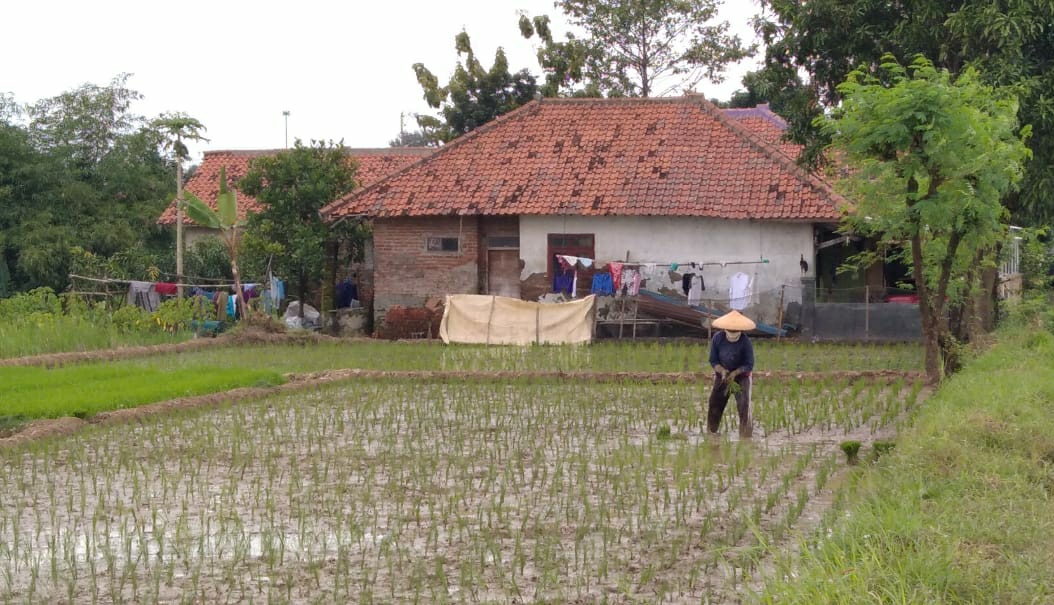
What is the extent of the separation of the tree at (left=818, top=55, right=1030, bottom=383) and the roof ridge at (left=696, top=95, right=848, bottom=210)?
7398 mm

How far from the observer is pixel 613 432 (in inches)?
483

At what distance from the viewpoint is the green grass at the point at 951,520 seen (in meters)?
5.15

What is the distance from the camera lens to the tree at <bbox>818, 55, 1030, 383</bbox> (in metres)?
13.3

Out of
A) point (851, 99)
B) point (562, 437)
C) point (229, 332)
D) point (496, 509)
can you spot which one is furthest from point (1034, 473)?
point (229, 332)

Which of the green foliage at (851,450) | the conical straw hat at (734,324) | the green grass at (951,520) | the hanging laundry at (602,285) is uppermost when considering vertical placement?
the hanging laundry at (602,285)

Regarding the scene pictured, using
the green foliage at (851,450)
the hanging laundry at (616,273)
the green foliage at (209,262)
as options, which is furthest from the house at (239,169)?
the green foliage at (851,450)

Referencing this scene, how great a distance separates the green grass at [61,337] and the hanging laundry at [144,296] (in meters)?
2.01

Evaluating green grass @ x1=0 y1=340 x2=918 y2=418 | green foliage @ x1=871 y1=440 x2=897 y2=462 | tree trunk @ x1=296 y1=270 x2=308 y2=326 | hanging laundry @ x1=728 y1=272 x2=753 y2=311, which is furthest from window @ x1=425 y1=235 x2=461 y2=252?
green foliage @ x1=871 y1=440 x2=897 y2=462

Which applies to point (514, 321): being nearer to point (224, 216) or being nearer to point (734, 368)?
point (224, 216)

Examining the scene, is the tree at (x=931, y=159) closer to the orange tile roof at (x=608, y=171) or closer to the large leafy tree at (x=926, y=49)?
the large leafy tree at (x=926, y=49)

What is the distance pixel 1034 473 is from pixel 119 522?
596 centimetres

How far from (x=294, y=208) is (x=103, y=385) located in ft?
38.7

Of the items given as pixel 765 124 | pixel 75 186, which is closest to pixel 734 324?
pixel 765 124

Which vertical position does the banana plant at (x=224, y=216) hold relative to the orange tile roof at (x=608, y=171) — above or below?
below
